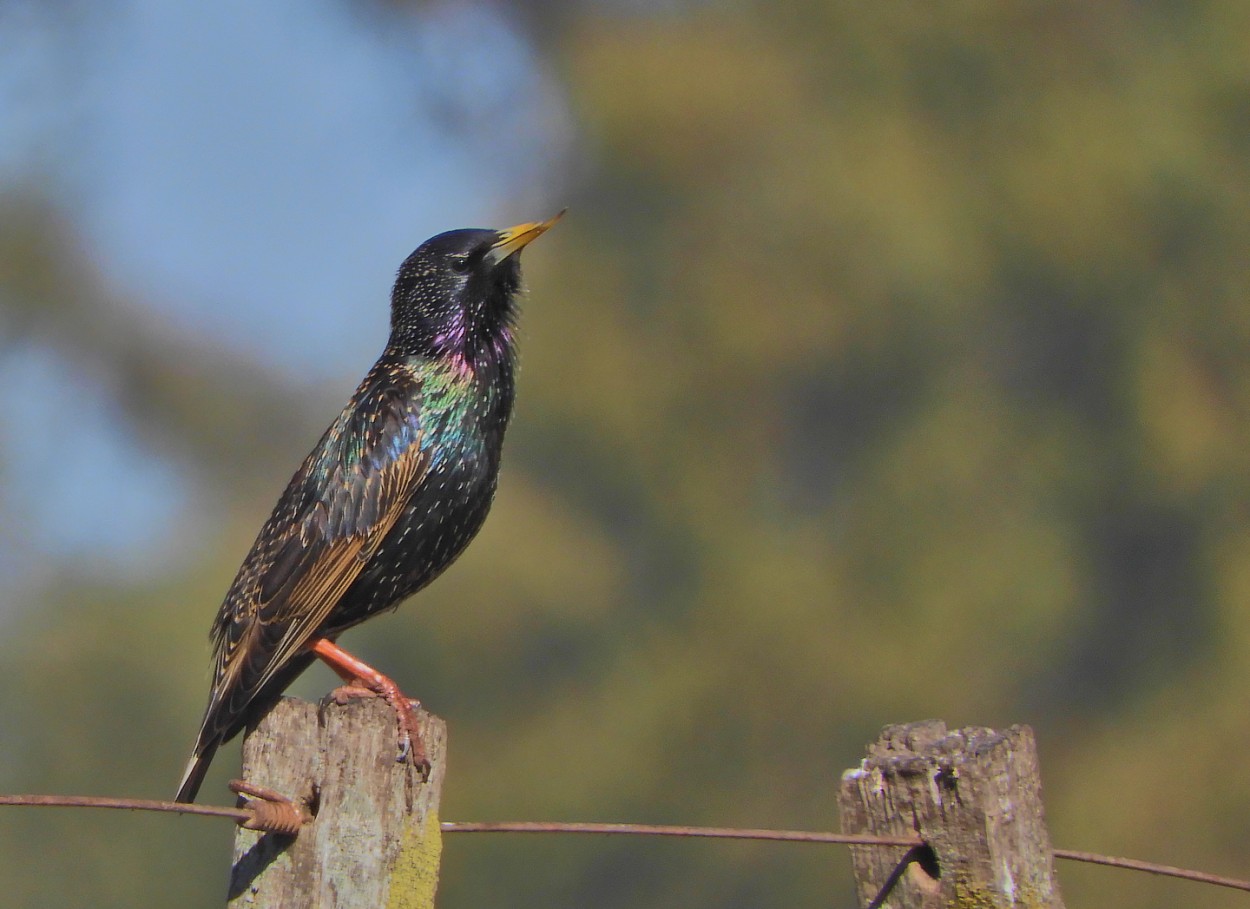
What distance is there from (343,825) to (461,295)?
6.59 feet

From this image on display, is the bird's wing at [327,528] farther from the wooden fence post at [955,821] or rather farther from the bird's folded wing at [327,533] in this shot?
the wooden fence post at [955,821]

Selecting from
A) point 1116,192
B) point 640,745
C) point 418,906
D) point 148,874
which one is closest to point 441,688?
point 640,745

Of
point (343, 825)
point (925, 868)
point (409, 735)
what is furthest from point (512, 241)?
point (925, 868)

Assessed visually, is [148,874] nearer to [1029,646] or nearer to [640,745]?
[640,745]

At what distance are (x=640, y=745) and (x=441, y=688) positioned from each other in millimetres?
1218

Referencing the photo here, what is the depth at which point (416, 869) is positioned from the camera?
2205 millimetres

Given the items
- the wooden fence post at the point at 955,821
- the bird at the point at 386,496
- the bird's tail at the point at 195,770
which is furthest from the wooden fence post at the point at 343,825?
the bird at the point at 386,496

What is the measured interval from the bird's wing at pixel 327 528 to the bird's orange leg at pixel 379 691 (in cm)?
7

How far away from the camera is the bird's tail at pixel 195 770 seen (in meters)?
3.03

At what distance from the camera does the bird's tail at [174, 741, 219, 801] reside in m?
3.03

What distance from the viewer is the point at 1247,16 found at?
440 inches

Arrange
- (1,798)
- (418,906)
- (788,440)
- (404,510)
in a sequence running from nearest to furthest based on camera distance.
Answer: (1,798), (418,906), (404,510), (788,440)

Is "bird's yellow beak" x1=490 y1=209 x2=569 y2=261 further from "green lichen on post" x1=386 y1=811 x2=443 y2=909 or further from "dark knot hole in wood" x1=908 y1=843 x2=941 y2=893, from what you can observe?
"dark knot hole in wood" x1=908 y1=843 x2=941 y2=893

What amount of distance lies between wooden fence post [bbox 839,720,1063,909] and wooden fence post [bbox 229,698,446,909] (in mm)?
559
